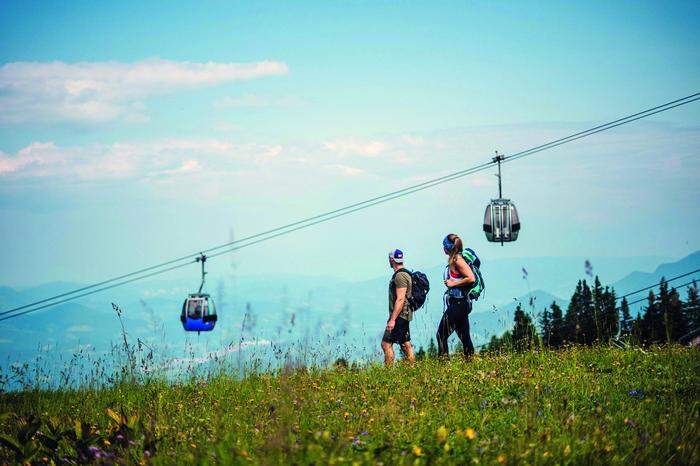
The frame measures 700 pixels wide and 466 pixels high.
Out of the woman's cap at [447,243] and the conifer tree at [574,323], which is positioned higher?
the woman's cap at [447,243]

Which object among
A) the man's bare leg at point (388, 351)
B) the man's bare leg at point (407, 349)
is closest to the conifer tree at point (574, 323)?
the man's bare leg at point (407, 349)

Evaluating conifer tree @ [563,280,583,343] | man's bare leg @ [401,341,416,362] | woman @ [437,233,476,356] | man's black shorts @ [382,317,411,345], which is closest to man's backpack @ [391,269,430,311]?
man's black shorts @ [382,317,411,345]

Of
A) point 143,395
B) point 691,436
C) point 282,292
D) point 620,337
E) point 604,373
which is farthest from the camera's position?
point 620,337

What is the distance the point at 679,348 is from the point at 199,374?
7736 mm

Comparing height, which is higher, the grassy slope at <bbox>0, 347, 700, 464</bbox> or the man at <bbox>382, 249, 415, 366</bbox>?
the man at <bbox>382, 249, 415, 366</bbox>

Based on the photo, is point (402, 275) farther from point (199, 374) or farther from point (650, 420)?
point (650, 420)

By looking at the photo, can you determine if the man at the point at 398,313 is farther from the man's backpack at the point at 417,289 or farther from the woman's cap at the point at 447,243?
the woman's cap at the point at 447,243

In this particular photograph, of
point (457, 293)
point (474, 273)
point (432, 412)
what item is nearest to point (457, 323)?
point (457, 293)

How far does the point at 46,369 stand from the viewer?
38.3 feet

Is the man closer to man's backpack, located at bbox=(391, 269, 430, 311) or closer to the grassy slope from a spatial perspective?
man's backpack, located at bbox=(391, 269, 430, 311)

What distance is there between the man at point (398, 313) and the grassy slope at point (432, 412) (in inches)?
38.5

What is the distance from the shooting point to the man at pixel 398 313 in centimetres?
1141

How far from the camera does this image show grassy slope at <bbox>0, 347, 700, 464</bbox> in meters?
5.64

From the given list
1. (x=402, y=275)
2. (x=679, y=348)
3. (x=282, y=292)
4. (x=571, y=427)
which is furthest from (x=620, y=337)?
(x=282, y=292)
